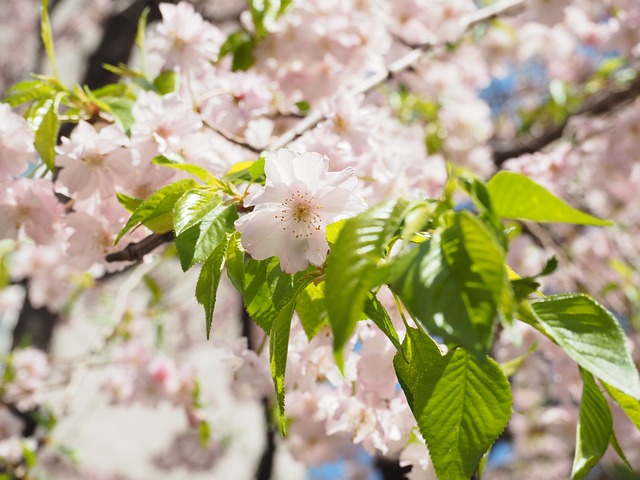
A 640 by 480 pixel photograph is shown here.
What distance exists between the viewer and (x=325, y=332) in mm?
839

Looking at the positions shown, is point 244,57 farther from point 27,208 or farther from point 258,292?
point 258,292

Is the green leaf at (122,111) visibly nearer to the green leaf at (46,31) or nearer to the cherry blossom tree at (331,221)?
the cherry blossom tree at (331,221)

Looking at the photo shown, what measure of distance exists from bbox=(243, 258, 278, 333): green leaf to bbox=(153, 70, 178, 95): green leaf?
65 centimetres

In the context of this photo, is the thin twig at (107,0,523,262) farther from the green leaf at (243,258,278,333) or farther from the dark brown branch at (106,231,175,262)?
the green leaf at (243,258,278,333)

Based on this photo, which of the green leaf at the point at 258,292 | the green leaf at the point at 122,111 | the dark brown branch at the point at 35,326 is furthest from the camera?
the dark brown branch at the point at 35,326

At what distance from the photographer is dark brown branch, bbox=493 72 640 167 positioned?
6.66 ft

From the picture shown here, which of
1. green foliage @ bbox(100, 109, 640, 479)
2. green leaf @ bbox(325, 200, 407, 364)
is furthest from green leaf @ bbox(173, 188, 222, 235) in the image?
green leaf @ bbox(325, 200, 407, 364)

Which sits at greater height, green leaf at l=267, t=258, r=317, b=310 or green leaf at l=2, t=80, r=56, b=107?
green leaf at l=2, t=80, r=56, b=107

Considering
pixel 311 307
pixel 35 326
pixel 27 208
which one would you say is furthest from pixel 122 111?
pixel 35 326

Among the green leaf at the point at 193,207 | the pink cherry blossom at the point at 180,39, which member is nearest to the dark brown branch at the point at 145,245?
the green leaf at the point at 193,207

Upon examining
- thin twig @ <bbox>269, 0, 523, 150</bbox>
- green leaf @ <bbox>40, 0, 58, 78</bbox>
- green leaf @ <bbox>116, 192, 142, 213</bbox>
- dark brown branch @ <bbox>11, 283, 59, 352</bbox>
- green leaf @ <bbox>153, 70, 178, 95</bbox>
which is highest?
green leaf @ <bbox>40, 0, 58, 78</bbox>

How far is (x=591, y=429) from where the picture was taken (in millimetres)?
549

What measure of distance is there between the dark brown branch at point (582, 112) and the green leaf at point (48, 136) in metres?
1.80

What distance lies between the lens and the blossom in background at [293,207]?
553 millimetres
